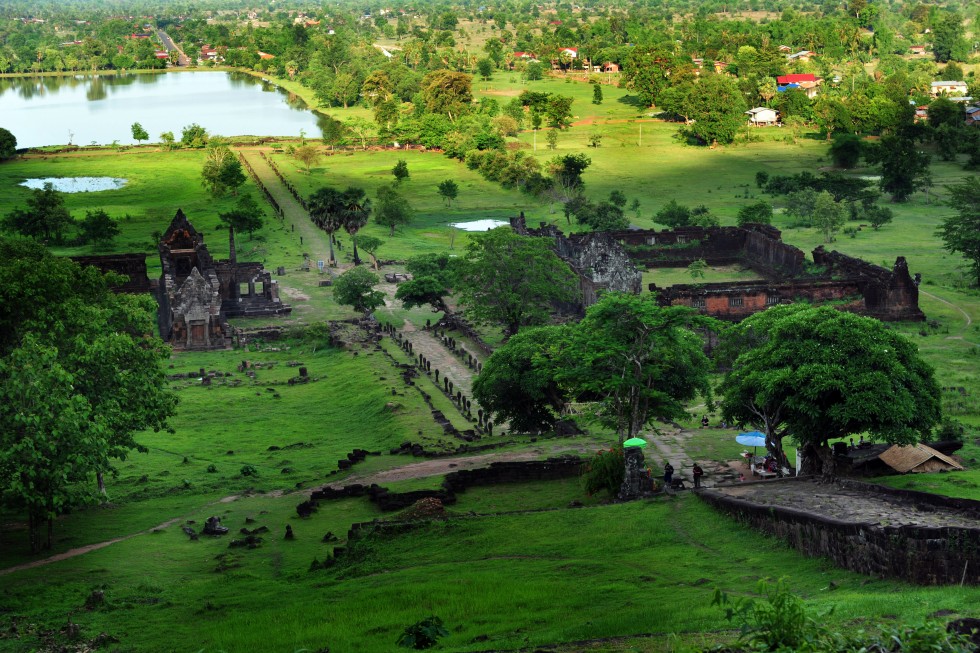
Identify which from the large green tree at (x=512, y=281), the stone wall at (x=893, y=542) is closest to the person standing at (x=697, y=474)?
the stone wall at (x=893, y=542)

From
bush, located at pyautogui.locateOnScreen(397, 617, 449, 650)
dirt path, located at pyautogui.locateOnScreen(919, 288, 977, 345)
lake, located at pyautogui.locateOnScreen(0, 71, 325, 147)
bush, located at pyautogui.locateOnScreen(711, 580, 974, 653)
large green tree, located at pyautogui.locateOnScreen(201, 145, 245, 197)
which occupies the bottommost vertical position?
dirt path, located at pyautogui.locateOnScreen(919, 288, 977, 345)

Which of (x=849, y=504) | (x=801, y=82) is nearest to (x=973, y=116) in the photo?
(x=801, y=82)

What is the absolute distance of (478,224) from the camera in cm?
10056

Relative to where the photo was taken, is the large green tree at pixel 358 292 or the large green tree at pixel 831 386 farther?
the large green tree at pixel 358 292

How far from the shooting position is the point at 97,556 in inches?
1384

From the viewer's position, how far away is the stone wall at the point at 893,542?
25.3m

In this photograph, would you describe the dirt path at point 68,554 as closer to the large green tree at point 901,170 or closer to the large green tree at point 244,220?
the large green tree at point 244,220

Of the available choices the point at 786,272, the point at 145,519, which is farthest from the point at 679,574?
the point at 786,272

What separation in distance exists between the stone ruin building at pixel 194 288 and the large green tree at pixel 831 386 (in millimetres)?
38473

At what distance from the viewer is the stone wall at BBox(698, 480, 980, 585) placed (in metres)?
25.3

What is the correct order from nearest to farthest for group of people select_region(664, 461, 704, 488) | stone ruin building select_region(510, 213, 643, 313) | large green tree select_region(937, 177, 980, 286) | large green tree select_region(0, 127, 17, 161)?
1. group of people select_region(664, 461, 704, 488)
2. stone ruin building select_region(510, 213, 643, 313)
3. large green tree select_region(937, 177, 980, 286)
4. large green tree select_region(0, 127, 17, 161)

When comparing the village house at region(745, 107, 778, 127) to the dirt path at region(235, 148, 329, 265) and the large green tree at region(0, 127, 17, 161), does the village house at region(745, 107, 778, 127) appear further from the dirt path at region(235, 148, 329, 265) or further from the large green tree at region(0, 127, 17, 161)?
the large green tree at region(0, 127, 17, 161)

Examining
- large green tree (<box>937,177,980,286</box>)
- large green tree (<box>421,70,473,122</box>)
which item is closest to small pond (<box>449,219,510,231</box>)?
large green tree (<box>937,177,980,286</box>)

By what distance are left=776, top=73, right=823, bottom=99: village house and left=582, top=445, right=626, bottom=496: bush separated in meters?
126
